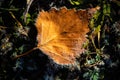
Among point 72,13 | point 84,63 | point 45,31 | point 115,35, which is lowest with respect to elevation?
point 84,63

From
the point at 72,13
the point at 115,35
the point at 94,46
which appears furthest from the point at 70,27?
the point at 115,35

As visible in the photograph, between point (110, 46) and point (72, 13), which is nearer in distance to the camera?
point (72, 13)

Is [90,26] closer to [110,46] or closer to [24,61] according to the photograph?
[110,46]

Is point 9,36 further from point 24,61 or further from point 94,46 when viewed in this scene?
point 94,46

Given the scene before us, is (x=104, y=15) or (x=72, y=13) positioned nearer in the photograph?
(x=72, y=13)

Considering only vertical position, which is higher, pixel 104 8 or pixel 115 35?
pixel 104 8

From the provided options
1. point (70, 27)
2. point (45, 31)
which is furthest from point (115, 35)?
point (45, 31)
